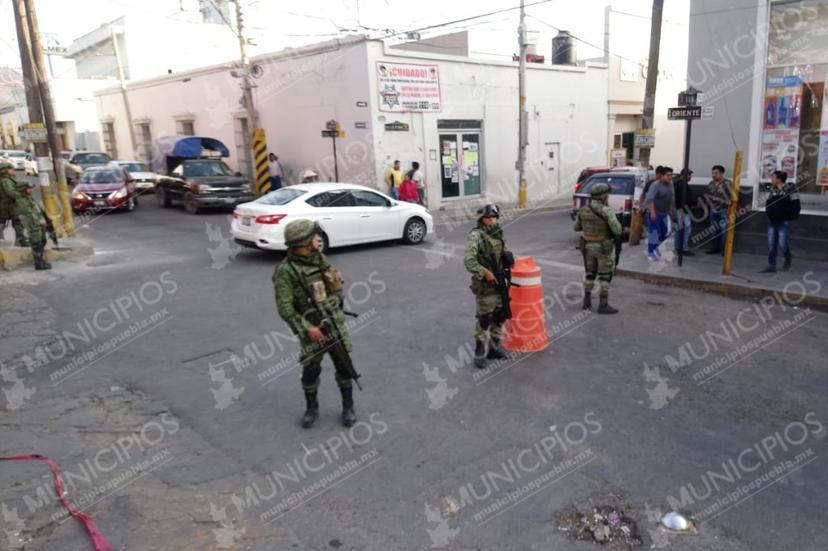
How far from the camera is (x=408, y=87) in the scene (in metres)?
19.4

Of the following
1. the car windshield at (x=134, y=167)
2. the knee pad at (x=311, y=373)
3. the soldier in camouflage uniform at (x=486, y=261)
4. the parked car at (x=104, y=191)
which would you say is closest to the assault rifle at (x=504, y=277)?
the soldier in camouflage uniform at (x=486, y=261)

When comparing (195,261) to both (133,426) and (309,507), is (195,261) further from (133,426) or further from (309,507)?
(309,507)

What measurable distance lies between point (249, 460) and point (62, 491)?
1.25 metres

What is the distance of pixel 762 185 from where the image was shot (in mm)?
10383

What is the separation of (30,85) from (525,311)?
497 inches

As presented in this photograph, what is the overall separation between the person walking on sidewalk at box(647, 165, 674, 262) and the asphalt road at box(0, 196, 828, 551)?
6.71 feet

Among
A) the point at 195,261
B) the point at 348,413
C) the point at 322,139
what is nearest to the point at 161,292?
the point at 195,261

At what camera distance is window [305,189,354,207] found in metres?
11.9

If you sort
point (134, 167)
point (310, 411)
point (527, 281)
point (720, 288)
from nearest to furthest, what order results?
point (310, 411) → point (527, 281) → point (720, 288) → point (134, 167)

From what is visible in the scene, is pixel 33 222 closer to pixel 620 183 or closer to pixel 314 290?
pixel 314 290

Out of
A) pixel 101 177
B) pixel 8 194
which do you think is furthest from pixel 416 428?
pixel 101 177

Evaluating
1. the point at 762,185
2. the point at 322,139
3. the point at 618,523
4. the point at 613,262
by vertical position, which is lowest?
the point at 618,523

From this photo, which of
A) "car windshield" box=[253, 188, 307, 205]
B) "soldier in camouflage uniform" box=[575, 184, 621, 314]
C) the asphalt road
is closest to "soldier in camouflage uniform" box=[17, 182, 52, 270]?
the asphalt road

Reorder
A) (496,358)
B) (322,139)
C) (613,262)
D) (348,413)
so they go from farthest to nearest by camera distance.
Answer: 1. (322,139)
2. (613,262)
3. (496,358)
4. (348,413)
